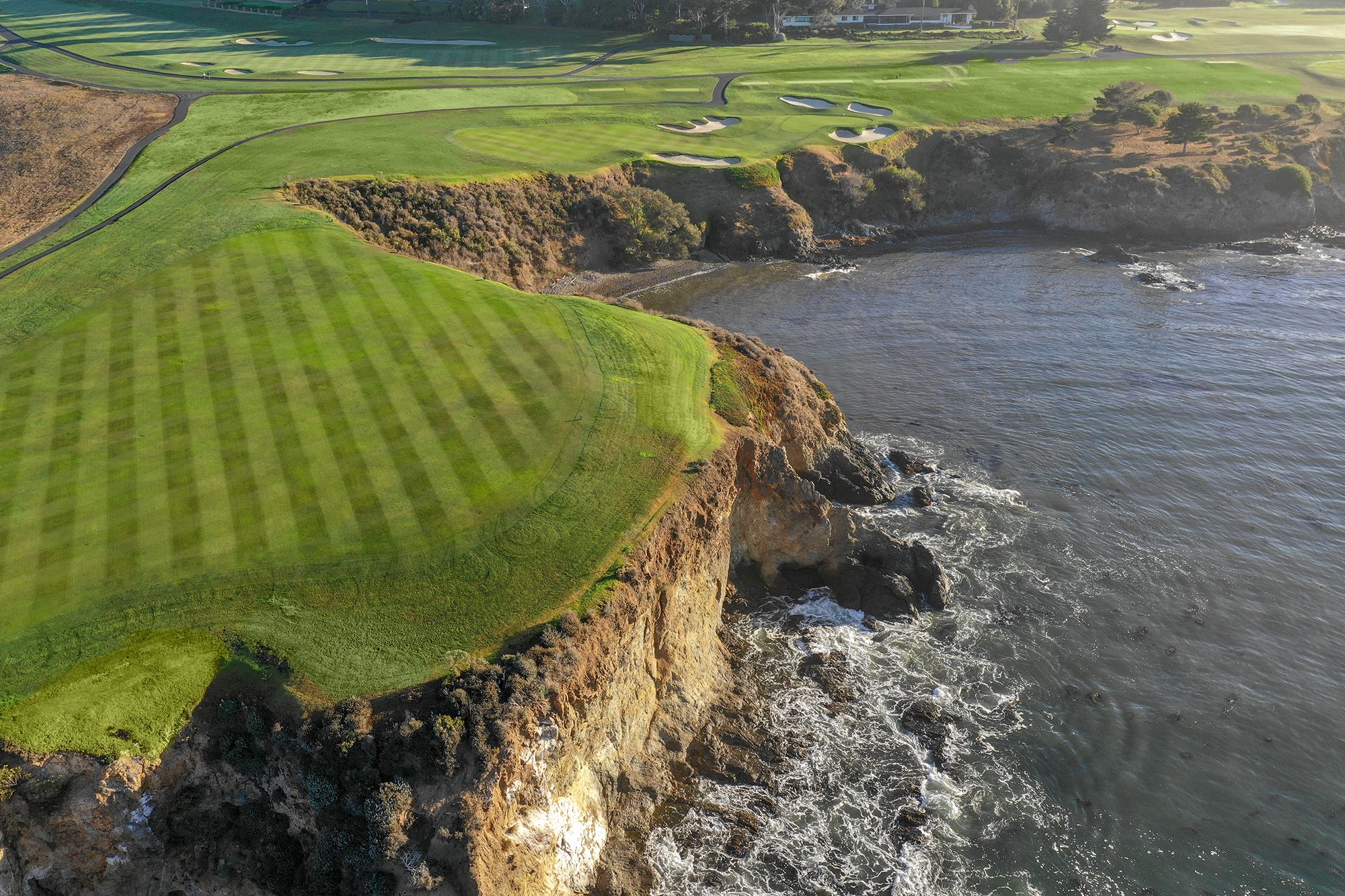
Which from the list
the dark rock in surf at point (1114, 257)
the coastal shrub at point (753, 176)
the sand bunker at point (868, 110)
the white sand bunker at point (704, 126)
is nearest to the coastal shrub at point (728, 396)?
the coastal shrub at point (753, 176)

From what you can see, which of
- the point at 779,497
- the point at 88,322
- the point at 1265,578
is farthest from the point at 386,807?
the point at 1265,578

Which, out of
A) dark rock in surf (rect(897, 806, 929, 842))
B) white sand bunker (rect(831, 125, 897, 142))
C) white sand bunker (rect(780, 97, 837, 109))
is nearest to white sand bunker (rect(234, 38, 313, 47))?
white sand bunker (rect(780, 97, 837, 109))

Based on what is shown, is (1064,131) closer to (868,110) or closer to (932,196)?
(932,196)

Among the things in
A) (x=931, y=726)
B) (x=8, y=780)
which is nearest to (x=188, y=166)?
(x=8, y=780)

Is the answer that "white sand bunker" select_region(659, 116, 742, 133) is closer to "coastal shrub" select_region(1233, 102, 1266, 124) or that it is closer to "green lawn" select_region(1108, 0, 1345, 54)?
"coastal shrub" select_region(1233, 102, 1266, 124)

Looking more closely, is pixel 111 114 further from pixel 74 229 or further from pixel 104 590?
pixel 104 590

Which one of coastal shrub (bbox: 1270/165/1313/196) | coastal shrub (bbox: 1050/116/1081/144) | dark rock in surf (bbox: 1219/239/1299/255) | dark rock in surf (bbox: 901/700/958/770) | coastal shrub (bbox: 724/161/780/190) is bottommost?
dark rock in surf (bbox: 901/700/958/770)
